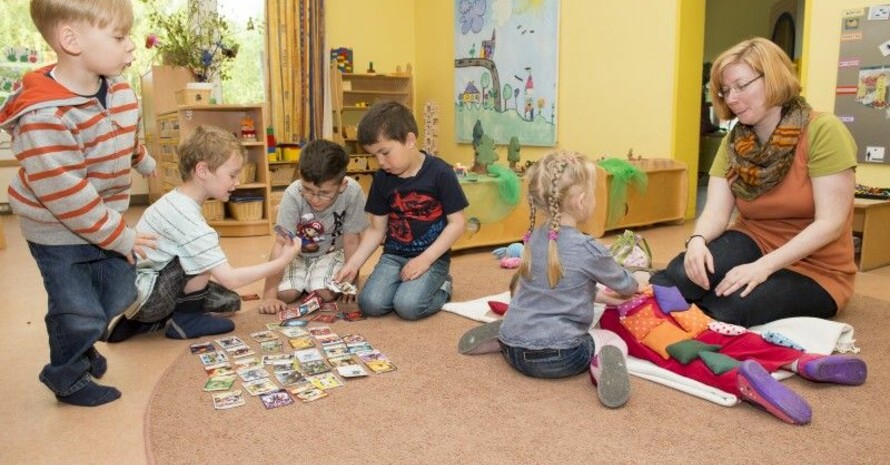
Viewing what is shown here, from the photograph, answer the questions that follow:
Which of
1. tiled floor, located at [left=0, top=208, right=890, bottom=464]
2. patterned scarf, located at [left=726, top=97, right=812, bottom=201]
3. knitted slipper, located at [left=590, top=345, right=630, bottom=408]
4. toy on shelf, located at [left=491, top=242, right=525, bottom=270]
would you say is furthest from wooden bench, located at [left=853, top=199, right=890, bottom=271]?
knitted slipper, located at [left=590, top=345, right=630, bottom=408]

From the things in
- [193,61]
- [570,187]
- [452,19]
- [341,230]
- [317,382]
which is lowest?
[317,382]

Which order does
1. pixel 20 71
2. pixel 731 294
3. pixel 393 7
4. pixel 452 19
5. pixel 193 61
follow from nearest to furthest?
pixel 731 294
pixel 193 61
pixel 20 71
pixel 452 19
pixel 393 7

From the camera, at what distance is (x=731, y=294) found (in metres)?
2.19

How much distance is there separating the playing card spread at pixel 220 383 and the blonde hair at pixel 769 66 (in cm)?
180

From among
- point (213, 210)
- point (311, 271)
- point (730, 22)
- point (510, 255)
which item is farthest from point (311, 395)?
point (730, 22)

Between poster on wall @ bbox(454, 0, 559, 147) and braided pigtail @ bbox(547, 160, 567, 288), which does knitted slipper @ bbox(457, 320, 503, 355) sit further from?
poster on wall @ bbox(454, 0, 559, 147)

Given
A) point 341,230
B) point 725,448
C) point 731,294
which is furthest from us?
point 341,230

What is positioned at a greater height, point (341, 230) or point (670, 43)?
point (670, 43)

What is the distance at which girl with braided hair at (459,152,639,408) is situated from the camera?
73.6 inches

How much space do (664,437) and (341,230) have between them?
1.71 m

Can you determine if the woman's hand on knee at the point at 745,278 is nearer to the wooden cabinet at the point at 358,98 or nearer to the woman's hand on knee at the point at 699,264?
the woman's hand on knee at the point at 699,264

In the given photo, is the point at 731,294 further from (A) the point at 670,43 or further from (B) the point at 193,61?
(B) the point at 193,61

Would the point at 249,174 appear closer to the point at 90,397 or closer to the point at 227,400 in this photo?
the point at 90,397

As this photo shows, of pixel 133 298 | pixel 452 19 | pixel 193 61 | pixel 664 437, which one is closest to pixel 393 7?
pixel 452 19
